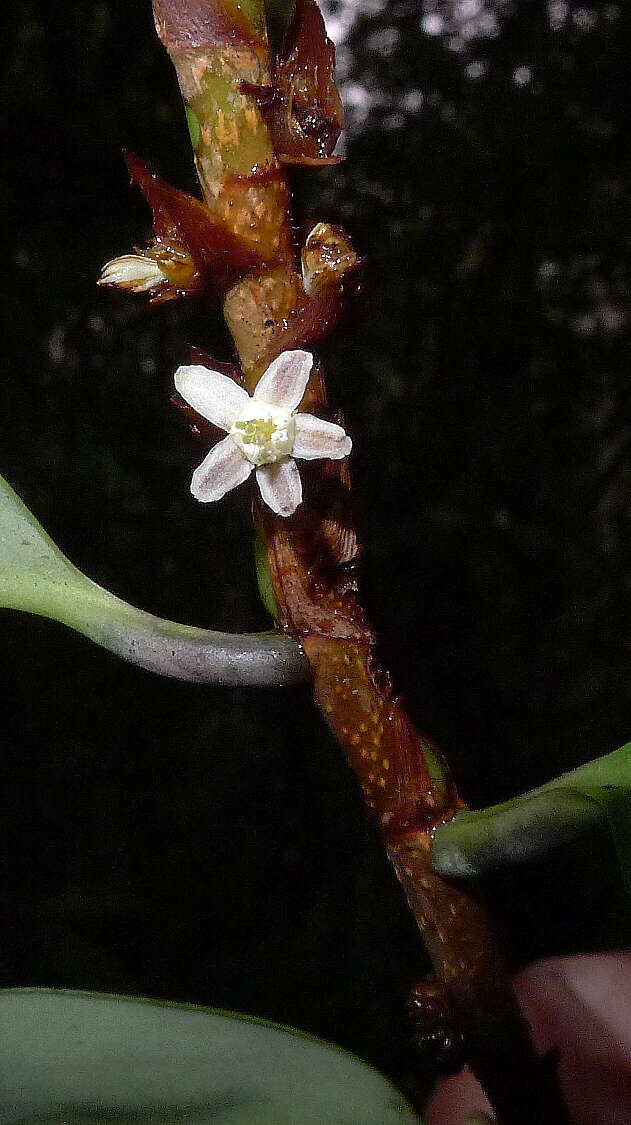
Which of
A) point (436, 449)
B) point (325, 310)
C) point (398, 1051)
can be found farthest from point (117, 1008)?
point (436, 449)

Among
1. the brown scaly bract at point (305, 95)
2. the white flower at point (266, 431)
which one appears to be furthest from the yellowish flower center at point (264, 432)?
the brown scaly bract at point (305, 95)

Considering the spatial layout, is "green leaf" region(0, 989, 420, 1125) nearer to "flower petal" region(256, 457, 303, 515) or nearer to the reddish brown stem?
the reddish brown stem

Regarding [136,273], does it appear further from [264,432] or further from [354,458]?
[354,458]

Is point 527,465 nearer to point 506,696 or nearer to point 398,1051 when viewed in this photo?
point 506,696

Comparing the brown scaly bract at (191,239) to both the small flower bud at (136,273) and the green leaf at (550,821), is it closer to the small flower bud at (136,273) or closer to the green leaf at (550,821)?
the small flower bud at (136,273)

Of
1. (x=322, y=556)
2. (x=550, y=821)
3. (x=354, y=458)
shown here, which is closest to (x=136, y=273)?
(x=322, y=556)
